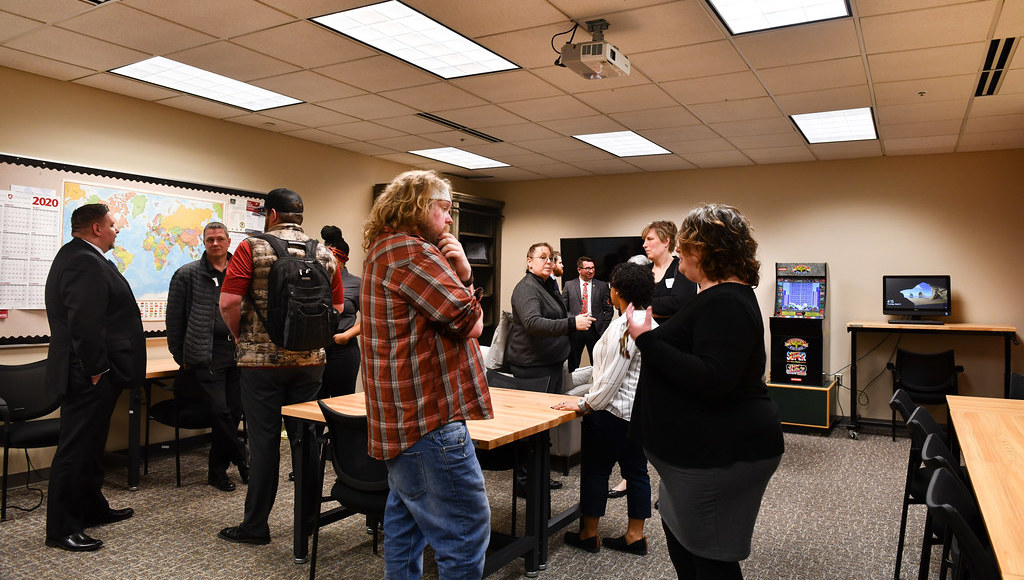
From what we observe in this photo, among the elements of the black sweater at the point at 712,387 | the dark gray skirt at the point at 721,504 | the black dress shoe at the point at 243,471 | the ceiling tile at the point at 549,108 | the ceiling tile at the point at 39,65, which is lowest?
the black dress shoe at the point at 243,471

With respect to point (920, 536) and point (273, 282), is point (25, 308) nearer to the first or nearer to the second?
point (273, 282)

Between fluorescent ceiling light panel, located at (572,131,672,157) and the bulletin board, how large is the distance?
127 inches

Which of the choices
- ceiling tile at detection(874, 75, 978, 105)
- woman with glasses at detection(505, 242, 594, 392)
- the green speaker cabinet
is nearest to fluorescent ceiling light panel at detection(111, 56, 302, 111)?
woman with glasses at detection(505, 242, 594, 392)

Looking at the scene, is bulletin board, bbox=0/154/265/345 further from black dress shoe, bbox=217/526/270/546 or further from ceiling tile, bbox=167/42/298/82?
black dress shoe, bbox=217/526/270/546

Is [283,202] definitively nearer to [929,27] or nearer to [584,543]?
[584,543]

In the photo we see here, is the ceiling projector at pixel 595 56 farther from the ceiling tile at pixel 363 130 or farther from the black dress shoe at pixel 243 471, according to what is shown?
the black dress shoe at pixel 243 471

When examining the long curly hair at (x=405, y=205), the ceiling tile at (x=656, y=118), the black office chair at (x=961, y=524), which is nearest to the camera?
the black office chair at (x=961, y=524)

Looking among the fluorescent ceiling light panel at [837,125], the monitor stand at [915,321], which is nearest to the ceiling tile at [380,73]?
the fluorescent ceiling light panel at [837,125]

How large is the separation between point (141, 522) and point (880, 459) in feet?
17.7

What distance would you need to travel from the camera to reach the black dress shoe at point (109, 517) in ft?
11.6

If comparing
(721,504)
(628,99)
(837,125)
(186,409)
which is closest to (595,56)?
(628,99)

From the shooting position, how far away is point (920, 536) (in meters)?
3.57

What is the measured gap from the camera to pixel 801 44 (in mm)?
3682

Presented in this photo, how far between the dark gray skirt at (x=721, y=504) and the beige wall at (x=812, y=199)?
466cm
